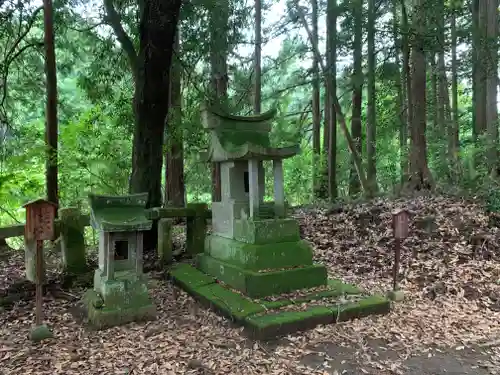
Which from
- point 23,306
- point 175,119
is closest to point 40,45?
point 175,119

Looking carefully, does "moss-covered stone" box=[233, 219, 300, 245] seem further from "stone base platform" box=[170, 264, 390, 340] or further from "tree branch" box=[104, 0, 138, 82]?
"tree branch" box=[104, 0, 138, 82]

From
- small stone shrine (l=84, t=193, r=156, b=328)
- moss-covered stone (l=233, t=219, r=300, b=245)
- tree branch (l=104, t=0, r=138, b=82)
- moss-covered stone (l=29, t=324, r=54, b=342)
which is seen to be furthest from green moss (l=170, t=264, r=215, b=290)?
tree branch (l=104, t=0, r=138, b=82)

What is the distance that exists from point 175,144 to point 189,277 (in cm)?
437

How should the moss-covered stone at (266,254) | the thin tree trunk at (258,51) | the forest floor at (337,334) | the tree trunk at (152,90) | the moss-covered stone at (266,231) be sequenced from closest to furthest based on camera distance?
the forest floor at (337,334), the moss-covered stone at (266,254), the moss-covered stone at (266,231), the tree trunk at (152,90), the thin tree trunk at (258,51)

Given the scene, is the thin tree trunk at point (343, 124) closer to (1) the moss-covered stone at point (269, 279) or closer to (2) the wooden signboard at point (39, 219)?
(1) the moss-covered stone at point (269, 279)

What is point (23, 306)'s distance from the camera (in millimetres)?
5578

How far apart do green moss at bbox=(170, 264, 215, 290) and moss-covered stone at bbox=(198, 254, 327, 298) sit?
233 millimetres

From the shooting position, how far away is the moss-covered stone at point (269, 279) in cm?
529

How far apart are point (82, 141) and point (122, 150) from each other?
1.23 meters

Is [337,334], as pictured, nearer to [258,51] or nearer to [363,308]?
[363,308]

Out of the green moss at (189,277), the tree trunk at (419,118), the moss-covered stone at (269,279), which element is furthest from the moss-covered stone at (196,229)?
the tree trunk at (419,118)

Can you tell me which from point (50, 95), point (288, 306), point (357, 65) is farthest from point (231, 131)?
point (357, 65)

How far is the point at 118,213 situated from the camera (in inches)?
199

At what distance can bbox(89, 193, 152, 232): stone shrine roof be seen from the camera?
190 inches
